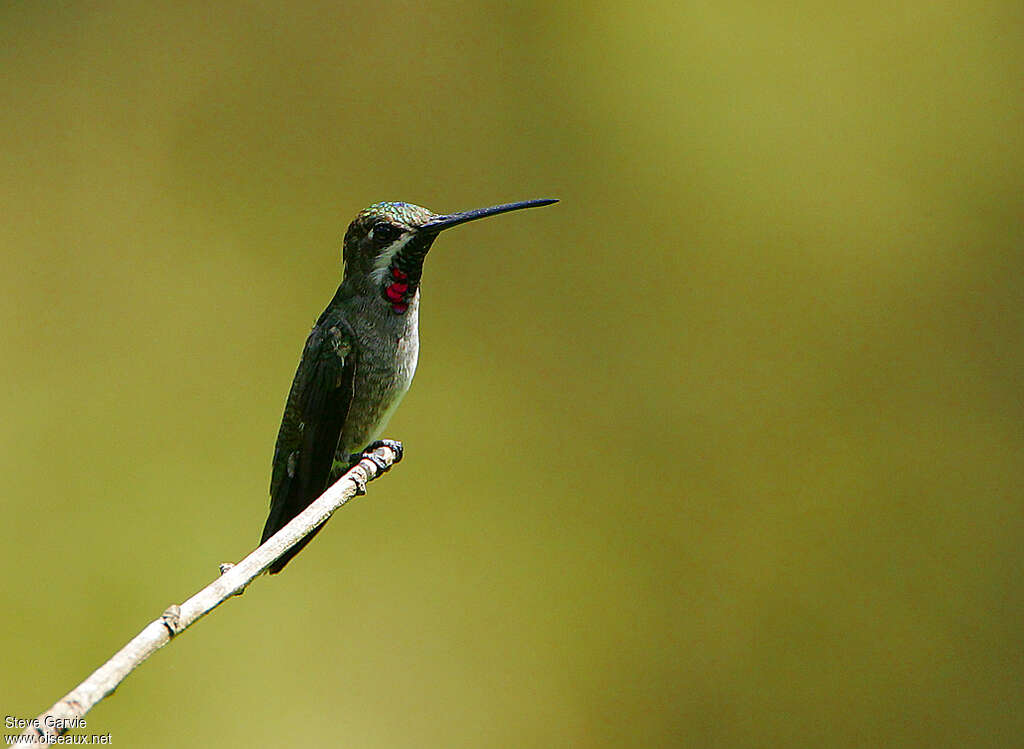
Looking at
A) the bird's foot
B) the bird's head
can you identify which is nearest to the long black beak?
the bird's head

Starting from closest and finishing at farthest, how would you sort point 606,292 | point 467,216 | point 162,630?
point 162,630, point 467,216, point 606,292

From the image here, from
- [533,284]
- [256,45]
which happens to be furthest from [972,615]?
[256,45]

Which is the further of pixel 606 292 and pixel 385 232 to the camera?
pixel 606 292

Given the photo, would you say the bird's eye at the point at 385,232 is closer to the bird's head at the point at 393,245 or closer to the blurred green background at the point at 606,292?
the bird's head at the point at 393,245

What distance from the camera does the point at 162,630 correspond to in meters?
0.71

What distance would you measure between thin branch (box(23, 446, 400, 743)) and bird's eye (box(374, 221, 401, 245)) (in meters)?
0.48

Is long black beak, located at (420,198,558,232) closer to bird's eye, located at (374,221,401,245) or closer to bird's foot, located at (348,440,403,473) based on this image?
bird's eye, located at (374,221,401,245)

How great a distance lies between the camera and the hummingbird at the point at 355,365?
1.46 m

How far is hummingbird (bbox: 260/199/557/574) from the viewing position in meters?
1.46

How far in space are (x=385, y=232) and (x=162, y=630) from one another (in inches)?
32.9

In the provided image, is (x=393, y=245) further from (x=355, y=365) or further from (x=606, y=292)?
(x=606, y=292)

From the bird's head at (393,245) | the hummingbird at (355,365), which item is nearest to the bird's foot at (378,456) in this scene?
the hummingbird at (355,365)

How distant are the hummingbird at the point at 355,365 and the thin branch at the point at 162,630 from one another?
37cm

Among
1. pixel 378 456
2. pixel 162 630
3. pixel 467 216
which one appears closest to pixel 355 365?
pixel 378 456
